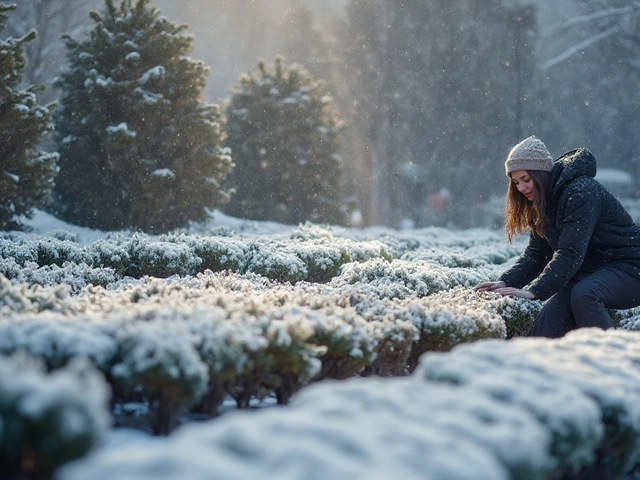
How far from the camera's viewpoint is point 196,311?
11.0 ft

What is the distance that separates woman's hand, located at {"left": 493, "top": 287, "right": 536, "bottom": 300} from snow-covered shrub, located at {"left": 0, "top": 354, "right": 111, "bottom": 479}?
4.07 meters

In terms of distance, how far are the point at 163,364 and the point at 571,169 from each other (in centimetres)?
402

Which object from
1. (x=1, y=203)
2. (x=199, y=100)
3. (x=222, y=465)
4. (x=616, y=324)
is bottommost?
(x=616, y=324)

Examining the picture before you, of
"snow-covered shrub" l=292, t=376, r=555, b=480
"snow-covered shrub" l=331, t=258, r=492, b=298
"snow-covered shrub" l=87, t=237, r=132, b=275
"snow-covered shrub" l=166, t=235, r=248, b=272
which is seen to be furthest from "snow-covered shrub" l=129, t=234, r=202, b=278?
"snow-covered shrub" l=292, t=376, r=555, b=480

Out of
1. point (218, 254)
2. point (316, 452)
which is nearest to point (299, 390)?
point (316, 452)

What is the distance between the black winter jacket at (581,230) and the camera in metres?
5.16

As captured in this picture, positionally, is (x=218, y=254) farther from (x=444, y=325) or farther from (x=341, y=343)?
(x=341, y=343)

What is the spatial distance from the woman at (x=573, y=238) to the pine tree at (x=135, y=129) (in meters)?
10.0

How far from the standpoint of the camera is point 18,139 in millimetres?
11516

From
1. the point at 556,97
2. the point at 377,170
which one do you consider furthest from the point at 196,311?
the point at 556,97

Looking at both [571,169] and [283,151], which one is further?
[283,151]

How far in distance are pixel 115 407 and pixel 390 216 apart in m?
33.3

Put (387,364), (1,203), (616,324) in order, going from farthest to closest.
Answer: (1,203) < (616,324) < (387,364)

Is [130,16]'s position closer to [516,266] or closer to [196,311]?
[516,266]
